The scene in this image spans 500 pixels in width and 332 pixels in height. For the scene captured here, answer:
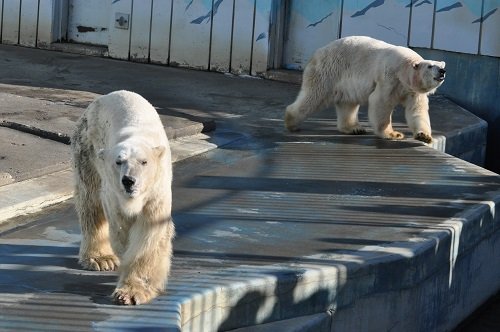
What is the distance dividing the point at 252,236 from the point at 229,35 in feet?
20.9

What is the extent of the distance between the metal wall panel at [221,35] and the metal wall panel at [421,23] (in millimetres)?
2288

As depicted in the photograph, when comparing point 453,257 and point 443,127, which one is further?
point 443,127

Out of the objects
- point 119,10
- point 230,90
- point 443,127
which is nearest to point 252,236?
point 443,127

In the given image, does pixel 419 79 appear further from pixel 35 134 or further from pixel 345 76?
pixel 35 134

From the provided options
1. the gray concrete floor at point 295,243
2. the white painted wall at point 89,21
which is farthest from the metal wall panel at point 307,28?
the white painted wall at point 89,21

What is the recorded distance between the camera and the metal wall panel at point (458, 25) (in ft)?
35.1

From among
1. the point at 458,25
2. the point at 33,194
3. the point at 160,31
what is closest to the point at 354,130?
the point at 458,25

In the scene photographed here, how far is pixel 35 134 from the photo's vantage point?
7.99 m

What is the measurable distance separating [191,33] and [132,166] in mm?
8088

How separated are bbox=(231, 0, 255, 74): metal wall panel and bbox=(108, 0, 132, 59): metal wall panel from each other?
1.53 meters

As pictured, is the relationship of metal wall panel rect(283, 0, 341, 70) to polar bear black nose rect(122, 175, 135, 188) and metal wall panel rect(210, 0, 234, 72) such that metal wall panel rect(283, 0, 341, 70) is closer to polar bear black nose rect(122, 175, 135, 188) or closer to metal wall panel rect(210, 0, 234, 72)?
metal wall panel rect(210, 0, 234, 72)

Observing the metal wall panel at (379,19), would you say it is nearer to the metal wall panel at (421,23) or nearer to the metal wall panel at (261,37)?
the metal wall panel at (421,23)

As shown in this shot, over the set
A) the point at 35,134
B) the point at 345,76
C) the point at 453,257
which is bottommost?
the point at 453,257

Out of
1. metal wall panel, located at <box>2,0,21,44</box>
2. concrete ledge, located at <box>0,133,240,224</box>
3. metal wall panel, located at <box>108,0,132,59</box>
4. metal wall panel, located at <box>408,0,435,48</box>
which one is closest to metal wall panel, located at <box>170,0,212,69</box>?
metal wall panel, located at <box>108,0,132,59</box>
